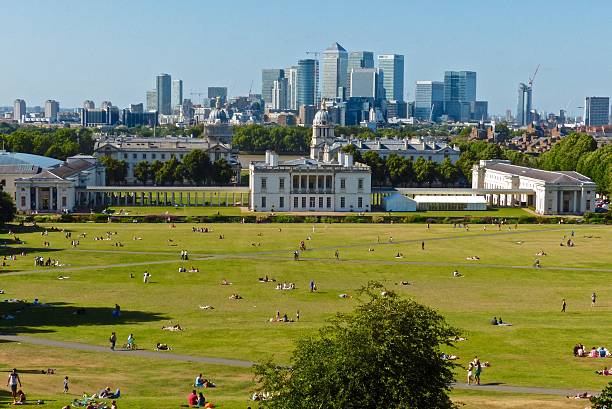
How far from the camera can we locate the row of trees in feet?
483

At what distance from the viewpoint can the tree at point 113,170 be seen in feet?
505

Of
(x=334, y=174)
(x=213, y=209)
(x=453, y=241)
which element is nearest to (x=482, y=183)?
(x=334, y=174)

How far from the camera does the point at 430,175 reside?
151m

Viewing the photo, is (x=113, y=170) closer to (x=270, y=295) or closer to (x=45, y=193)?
(x=45, y=193)

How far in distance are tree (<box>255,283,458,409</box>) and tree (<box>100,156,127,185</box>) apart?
125 metres

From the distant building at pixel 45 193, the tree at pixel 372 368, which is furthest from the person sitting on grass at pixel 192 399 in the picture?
the distant building at pixel 45 193

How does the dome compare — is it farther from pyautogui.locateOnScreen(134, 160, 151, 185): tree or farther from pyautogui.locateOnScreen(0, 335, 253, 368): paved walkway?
pyautogui.locateOnScreen(0, 335, 253, 368): paved walkway

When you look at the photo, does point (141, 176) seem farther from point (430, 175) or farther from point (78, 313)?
point (78, 313)

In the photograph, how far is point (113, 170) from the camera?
506 feet

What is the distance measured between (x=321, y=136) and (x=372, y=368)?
499 ft

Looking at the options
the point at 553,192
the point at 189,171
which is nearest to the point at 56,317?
the point at 553,192

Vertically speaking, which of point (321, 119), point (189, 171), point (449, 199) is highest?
point (321, 119)

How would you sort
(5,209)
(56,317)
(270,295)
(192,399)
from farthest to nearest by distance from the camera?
(5,209), (270,295), (56,317), (192,399)

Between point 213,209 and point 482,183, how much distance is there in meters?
47.2
